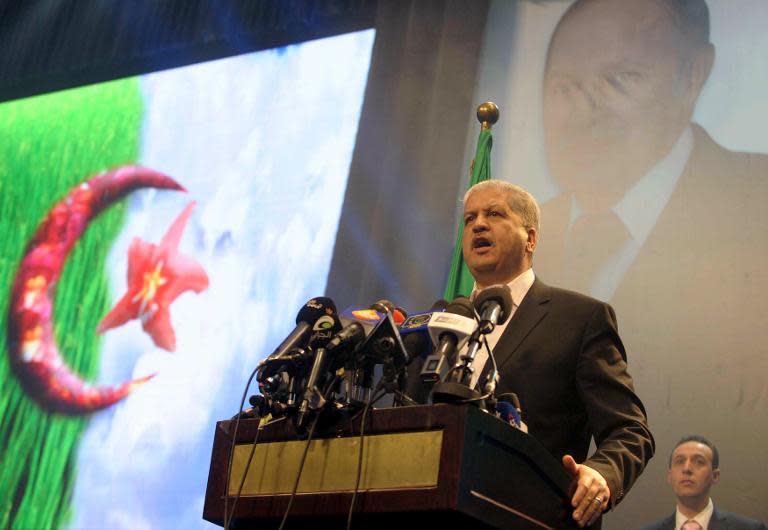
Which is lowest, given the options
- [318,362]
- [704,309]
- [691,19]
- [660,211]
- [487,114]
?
[318,362]

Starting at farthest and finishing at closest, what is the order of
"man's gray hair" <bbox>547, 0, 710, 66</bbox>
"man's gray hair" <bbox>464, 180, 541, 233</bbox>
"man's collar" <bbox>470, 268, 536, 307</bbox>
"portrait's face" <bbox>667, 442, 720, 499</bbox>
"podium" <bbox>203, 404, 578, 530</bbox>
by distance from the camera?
1. "man's gray hair" <bbox>547, 0, 710, 66</bbox>
2. "portrait's face" <bbox>667, 442, 720, 499</bbox>
3. "man's gray hair" <bbox>464, 180, 541, 233</bbox>
4. "man's collar" <bbox>470, 268, 536, 307</bbox>
5. "podium" <bbox>203, 404, 578, 530</bbox>

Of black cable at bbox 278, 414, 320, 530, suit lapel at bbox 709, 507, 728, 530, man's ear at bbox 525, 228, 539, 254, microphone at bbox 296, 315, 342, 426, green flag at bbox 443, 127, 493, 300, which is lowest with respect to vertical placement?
black cable at bbox 278, 414, 320, 530

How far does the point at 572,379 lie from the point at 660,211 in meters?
2.23

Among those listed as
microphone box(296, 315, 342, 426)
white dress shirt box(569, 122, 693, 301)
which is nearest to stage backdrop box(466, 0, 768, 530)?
white dress shirt box(569, 122, 693, 301)

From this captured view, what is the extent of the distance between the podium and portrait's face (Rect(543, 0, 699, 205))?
9.48ft

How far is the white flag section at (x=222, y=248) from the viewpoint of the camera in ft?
16.8

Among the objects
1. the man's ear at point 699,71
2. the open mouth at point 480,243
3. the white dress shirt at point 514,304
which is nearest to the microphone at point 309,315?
the white dress shirt at point 514,304

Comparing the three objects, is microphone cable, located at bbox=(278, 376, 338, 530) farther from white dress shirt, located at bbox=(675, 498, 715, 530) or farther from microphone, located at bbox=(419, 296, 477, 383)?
white dress shirt, located at bbox=(675, 498, 715, 530)

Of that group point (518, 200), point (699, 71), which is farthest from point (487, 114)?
point (518, 200)

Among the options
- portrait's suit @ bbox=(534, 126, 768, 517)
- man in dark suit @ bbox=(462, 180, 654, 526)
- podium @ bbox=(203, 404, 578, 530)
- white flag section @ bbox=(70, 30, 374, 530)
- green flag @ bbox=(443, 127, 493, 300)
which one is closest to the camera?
podium @ bbox=(203, 404, 578, 530)

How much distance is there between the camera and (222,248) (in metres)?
5.51

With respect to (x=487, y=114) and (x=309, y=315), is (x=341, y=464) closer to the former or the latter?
(x=309, y=315)

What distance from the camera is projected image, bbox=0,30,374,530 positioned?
5184mm

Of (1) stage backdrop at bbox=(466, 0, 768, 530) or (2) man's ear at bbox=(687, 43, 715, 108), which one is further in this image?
(2) man's ear at bbox=(687, 43, 715, 108)
